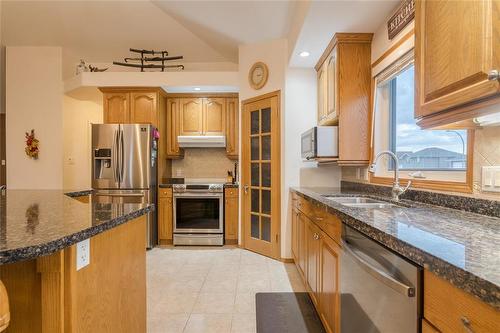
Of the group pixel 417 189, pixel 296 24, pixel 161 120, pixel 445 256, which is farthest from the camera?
pixel 161 120

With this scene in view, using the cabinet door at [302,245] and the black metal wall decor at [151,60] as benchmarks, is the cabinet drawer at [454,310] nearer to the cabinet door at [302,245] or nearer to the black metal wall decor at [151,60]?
the cabinet door at [302,245]

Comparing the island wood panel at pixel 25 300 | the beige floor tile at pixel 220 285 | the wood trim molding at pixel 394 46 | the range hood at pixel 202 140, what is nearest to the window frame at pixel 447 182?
the wood trim molding at pixel 394 46

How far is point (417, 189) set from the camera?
1.86m

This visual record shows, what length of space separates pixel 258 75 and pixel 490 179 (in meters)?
2.84

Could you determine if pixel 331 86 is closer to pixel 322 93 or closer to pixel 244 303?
pixel 322 93

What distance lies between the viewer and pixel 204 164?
186 inches

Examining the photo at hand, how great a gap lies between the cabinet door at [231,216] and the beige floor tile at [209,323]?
1.88 metres

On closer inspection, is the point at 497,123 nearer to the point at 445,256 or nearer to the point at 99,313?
the point at 445,256

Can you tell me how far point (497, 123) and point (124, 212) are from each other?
5.75 ft

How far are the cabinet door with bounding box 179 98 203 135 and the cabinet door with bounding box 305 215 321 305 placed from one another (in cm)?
268

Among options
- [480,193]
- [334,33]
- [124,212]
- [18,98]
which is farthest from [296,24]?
[18,98]

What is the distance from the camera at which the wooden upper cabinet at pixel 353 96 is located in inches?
103

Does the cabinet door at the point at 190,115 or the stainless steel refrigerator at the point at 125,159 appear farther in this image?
the cabinet door at the point at 190,115

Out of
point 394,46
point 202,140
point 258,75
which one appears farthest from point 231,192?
point 394,46
